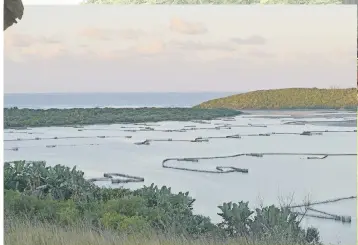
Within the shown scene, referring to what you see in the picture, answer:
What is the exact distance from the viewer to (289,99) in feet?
22.0

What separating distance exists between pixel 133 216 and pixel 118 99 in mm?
1167

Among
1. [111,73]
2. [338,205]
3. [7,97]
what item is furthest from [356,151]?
[7,97]

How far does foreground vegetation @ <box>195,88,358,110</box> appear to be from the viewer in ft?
21.6

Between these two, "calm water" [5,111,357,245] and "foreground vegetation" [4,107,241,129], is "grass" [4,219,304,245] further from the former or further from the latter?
"foreground vegetation" [4,107,241,129]

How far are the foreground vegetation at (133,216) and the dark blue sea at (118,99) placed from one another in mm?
619

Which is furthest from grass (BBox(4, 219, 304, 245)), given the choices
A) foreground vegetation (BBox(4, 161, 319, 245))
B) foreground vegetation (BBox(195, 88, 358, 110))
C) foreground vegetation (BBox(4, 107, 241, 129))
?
foreground vegetation (BBox(195, 88, 358, 110))

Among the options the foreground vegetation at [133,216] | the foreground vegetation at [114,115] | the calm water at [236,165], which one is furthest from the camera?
the foreground vegetation at [114,115]

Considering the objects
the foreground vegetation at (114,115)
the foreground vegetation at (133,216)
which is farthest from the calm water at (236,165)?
the foreground vegetation at (114,115)

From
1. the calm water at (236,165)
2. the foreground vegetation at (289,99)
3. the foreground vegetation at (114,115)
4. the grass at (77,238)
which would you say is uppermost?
the foreground vegetation at (289,99)

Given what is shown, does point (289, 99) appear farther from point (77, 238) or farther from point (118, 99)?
point (77, 238)

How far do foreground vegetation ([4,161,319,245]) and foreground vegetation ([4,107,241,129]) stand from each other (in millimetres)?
505

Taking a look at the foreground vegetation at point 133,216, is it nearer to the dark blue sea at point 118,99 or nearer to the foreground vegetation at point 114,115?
→ the foreground vegetation at point 114,115

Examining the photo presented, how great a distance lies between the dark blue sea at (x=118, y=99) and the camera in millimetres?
6582

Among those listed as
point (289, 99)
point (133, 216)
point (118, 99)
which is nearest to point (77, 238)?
point (133, 216)
